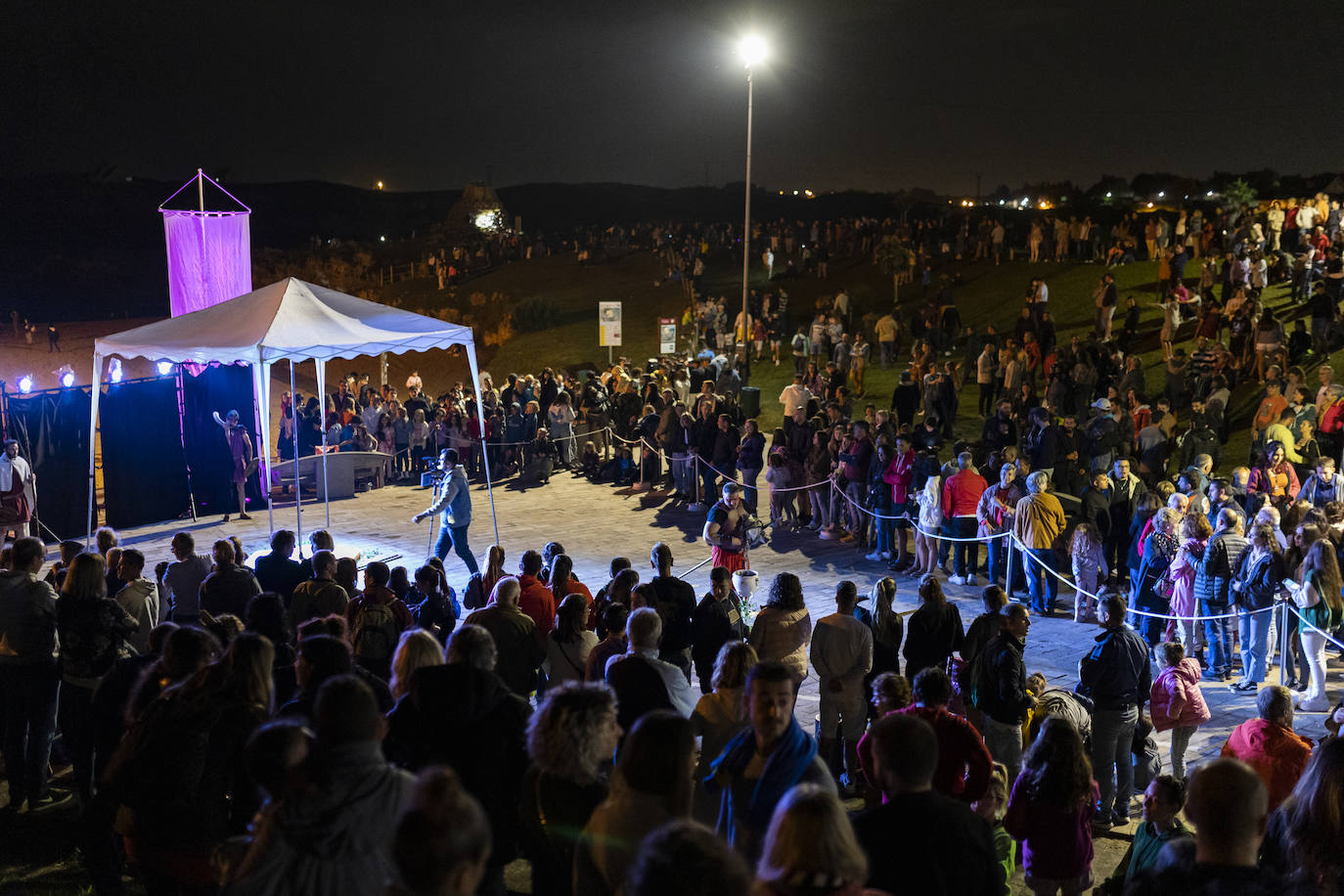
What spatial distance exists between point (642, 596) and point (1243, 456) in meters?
15.4

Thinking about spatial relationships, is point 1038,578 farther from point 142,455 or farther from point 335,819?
point 142,455

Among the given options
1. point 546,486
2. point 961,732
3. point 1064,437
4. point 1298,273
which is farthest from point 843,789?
point 1298,273

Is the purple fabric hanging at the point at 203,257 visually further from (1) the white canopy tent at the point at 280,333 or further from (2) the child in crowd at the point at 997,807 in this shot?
(2) the child in crowd at the point at 997,807

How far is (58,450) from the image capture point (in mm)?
15586

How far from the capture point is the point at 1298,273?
24.7 meters

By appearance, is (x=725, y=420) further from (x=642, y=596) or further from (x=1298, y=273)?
(x=1298, y=273)

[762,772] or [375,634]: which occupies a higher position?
[762,772]

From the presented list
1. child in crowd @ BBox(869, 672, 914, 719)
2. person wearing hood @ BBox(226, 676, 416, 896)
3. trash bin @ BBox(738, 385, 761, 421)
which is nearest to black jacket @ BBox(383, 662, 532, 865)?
person wearing hood @ BBox(226, 676, 416, 896)

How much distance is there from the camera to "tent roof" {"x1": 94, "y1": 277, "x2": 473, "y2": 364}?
12.5m

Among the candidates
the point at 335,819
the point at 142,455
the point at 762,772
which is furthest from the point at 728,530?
the point at 142,455

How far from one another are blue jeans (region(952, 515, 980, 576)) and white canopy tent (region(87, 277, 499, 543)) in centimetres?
641

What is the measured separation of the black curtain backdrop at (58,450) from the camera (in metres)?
15.2

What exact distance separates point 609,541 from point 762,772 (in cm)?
1165

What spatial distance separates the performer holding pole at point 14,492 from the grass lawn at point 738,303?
49.9ft
